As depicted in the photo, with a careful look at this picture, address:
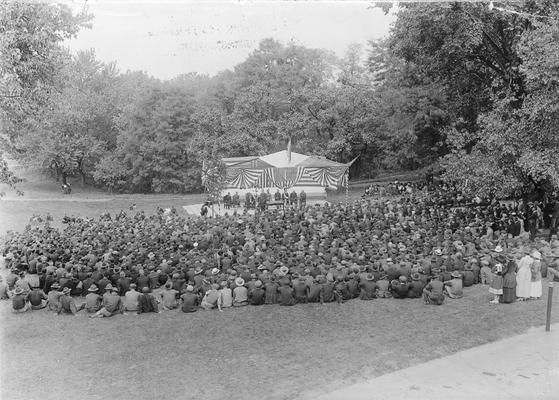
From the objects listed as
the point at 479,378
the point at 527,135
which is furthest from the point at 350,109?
the point at 479,378

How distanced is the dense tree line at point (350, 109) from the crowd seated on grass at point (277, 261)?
341cm

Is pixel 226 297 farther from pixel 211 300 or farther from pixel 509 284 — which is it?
pixel 509 284

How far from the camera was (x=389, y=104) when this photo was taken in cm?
3662

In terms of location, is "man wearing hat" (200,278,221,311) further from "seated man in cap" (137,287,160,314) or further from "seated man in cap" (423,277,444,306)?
"seated man in cap" (423,277,444,306)

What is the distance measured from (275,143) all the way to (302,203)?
45.8ft

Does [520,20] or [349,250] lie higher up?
[520,20]

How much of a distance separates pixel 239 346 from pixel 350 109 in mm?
32793

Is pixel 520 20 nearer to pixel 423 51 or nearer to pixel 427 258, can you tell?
pixel 423 51

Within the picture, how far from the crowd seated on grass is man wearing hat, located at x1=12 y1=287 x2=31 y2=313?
0.13ft

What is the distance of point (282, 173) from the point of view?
1257 inches

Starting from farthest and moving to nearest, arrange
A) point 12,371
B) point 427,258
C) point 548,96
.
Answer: point 548,96 < point 427,258 < point 12,371

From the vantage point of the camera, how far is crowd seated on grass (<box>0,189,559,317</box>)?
48.0 ft

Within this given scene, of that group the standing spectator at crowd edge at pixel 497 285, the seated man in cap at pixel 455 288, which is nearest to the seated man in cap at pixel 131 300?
the seated man in cap at pixel 455 288

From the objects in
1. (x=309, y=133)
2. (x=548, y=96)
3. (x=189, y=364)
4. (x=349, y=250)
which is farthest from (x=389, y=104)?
(x=189, y=364)
